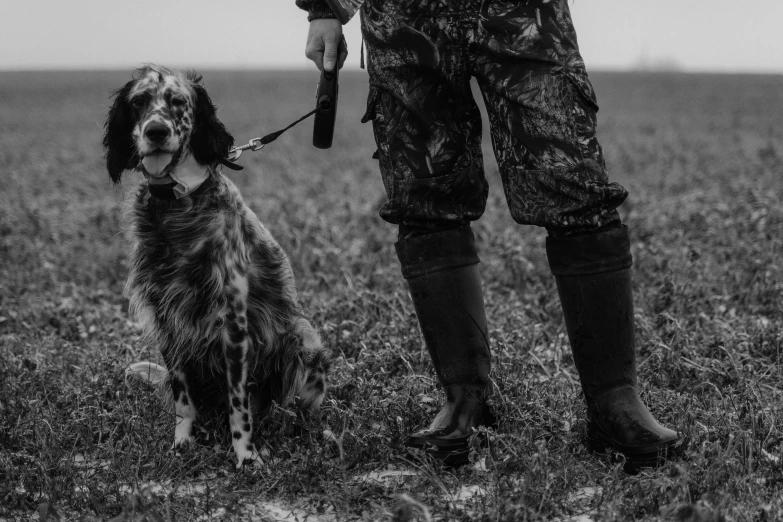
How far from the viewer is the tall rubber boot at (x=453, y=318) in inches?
115

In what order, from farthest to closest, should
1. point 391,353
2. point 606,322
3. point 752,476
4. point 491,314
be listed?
point 491,314, point 391,353, point 606,322, point 752,476

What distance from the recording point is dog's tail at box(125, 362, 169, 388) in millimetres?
3672

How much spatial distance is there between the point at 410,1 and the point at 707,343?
83.8 inches

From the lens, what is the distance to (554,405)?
321 centimetres

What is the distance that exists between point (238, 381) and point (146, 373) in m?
0.61

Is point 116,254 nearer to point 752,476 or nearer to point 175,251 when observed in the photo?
point 175,251

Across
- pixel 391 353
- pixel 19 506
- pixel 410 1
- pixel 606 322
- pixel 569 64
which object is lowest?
pixel 19 506

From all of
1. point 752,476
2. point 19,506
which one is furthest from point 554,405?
point 19,506

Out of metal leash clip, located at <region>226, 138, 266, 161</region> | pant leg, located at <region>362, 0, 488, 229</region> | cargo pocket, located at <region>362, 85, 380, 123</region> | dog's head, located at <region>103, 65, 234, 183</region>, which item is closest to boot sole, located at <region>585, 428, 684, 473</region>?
pant leg, located at <region>362, 0, 488, 229</region>

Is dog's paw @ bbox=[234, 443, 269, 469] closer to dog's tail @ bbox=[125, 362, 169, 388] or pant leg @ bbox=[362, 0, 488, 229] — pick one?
dog's tail @ bbox=[125, 362, 169, 388]

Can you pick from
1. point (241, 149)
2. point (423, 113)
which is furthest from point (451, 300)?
point (241, 149)

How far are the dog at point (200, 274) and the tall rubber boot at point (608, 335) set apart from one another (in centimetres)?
118

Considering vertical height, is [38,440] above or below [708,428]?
below

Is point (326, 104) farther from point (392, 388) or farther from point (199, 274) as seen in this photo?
point (392, 388)
